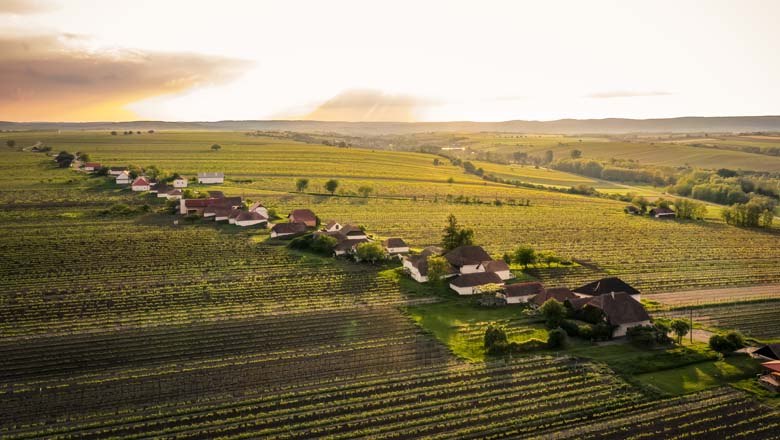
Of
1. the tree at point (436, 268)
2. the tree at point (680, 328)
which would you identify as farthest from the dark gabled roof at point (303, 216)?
the tree at point (680, 328)

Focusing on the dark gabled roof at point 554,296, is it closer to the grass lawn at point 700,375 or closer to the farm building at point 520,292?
the farm building at point 520,292

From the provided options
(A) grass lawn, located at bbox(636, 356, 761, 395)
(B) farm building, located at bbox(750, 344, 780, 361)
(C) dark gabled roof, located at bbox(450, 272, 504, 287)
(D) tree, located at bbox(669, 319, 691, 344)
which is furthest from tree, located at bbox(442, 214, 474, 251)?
(B) farm building, located at bbox(750, 344, 780, 361)

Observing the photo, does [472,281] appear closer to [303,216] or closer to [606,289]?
[606,289]

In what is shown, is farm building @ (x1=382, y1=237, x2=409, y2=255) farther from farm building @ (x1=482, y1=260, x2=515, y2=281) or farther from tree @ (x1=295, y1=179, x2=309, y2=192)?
tree @ (x1=295, y1=179, x2=309, y2=192)

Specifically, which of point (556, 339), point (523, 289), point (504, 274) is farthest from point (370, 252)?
point (556, 339)

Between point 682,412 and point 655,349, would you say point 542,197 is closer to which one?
point 655,349

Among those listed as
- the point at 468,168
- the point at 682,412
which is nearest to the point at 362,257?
the point at 682,412
